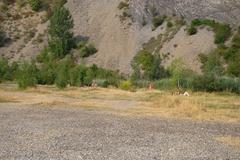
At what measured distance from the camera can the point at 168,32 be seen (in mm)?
105562

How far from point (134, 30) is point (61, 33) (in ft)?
58.8

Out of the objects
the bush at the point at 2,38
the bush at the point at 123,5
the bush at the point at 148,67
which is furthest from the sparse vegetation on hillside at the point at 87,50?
the bush at the point at 2,38

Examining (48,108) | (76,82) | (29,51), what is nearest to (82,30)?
(29,51)

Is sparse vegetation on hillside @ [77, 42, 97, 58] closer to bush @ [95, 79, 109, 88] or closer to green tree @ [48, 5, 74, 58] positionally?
green tree @ [48, 5, 74, 58]

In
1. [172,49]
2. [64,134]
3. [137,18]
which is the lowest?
[64,134]

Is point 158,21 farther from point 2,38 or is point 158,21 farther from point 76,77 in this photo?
point 2,38

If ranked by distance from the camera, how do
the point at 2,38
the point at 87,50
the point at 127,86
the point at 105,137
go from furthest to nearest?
1. the point at 2,38
2. the point at 87,50
3. the point at 127,86
4. the point at 105,137

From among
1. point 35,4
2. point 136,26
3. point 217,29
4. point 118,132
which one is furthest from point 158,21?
point 118,132

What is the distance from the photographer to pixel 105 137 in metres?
25.7

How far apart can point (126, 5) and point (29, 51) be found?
23.5 metres

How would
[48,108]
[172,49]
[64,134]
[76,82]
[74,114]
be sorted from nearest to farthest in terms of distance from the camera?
[64,134]
[74,114]
[48,108]
[76,82]
[172,49]

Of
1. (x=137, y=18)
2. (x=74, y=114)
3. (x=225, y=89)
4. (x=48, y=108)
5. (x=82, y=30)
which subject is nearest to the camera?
(x=74, y=114)

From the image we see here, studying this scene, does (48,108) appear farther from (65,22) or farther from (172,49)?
(65,22)

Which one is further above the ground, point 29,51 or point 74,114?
point 29,51
